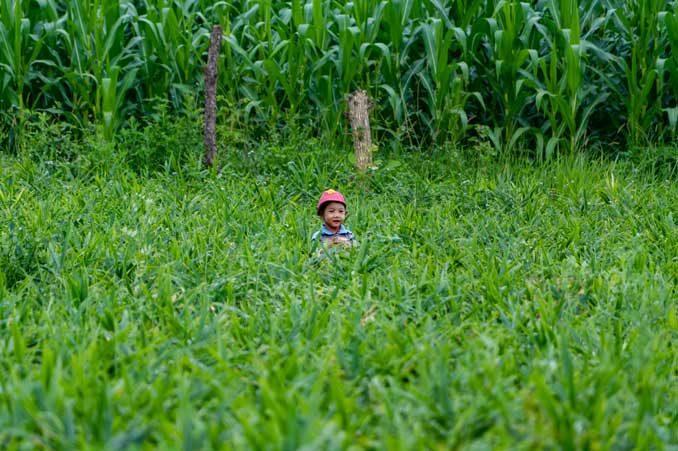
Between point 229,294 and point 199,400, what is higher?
point 199,400

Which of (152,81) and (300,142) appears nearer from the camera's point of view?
(300,142)

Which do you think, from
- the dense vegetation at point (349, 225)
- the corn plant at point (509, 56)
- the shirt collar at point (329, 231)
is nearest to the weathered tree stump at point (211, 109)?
the dense vegetation at point (349, 225)

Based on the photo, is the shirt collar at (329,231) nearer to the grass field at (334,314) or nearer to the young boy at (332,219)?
the young boy at (332,219)

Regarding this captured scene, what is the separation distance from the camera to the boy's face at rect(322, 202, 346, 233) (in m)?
4.86

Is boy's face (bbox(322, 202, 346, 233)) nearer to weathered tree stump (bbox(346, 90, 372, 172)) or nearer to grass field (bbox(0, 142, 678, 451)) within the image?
grass field (bbox(0, 142, 678, 451))

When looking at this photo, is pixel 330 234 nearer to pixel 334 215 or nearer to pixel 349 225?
pixel 334 215

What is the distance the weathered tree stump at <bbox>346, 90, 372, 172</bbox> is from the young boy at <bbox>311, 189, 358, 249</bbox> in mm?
1795

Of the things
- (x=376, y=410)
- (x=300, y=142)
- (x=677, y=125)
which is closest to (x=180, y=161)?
(x=300, y=142)

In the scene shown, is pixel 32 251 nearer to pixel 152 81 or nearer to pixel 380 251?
pixel 380 251

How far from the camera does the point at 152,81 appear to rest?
8156 mm

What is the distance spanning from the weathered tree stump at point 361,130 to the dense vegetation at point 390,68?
65 cm

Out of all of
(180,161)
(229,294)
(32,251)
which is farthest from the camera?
(180,161)

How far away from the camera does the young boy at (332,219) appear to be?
4.84 meters

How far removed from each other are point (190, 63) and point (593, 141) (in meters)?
3.72
